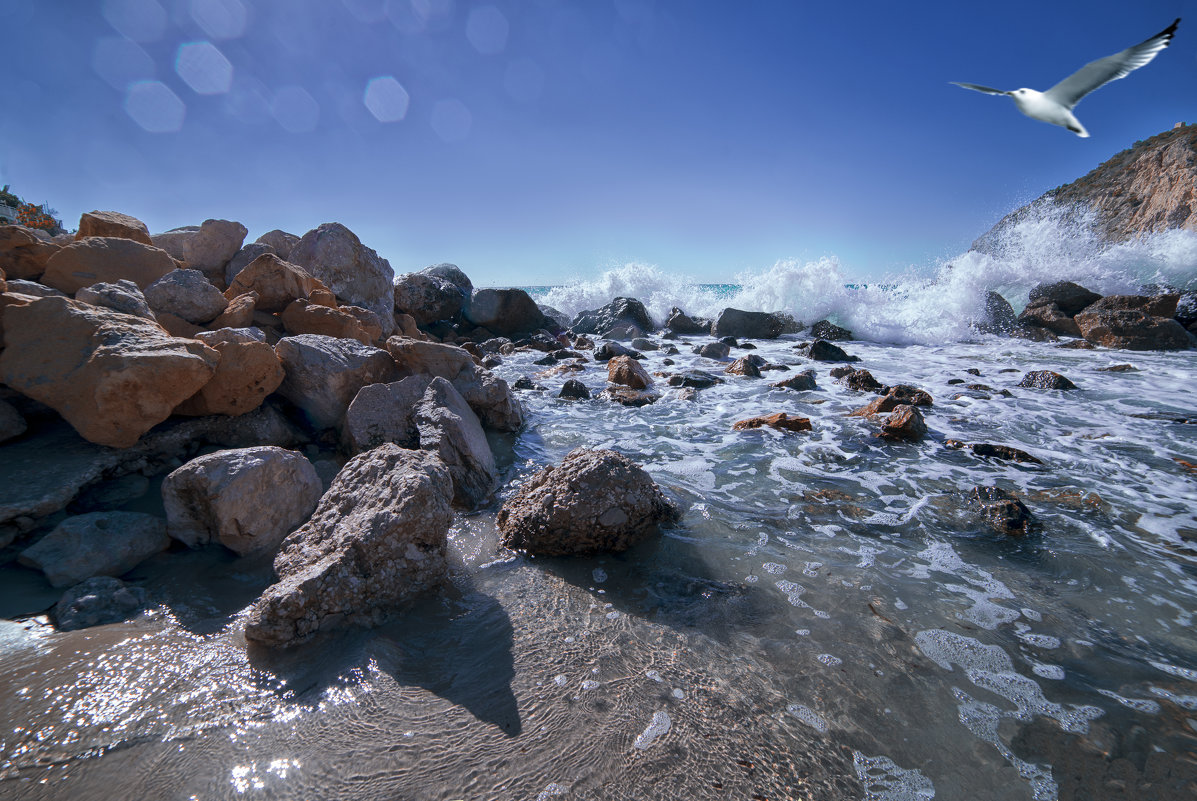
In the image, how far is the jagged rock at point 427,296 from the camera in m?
12.3

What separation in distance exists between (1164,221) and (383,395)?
3219 centimetres

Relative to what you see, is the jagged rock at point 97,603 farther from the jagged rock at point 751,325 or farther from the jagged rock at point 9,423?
the jagged rock at point 751,325

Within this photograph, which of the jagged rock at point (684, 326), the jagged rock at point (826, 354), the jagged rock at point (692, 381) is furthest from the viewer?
the jagged rock at point (684, 326)

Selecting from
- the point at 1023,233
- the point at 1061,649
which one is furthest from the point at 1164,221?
the point at 1061,649

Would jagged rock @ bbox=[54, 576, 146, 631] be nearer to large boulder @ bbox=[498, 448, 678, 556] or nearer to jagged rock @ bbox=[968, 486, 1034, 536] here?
large boulder @ bbox=[498, 448, 678, 556]

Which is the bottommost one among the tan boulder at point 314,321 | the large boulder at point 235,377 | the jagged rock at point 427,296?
the large boulder at point 235,377

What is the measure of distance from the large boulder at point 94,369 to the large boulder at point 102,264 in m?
1.68

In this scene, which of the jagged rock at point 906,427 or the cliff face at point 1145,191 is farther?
the cliff face at point 1145,191

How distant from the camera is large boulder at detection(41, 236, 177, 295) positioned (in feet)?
13.6

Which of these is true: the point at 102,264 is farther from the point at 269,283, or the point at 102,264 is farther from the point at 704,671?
the point at 704,671

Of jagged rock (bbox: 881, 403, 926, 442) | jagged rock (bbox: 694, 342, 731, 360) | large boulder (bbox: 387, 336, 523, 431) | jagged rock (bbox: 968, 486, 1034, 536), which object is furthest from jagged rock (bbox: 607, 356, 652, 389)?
jagged rock (bbox: 968, 486, 1034, 536)

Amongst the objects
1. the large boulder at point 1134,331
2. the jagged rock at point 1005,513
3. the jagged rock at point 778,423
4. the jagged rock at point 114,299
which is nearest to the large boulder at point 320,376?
the jagged rock at point 114,299

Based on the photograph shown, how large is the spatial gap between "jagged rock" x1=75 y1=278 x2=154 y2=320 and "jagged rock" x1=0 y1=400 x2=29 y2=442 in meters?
0.79

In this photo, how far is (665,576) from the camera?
2688 millimetres
